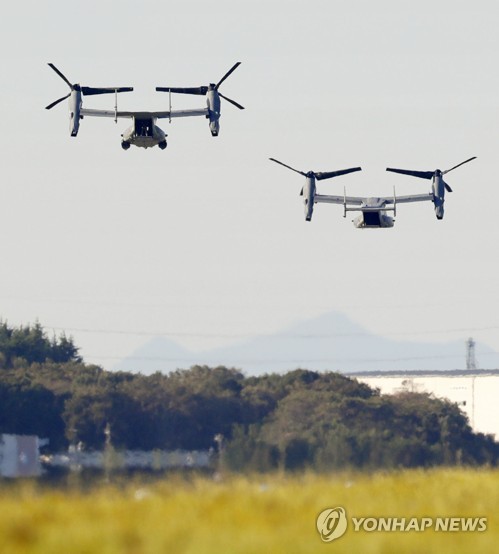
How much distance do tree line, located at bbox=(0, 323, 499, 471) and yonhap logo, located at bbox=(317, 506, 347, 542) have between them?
2843cm

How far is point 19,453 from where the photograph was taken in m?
87.4

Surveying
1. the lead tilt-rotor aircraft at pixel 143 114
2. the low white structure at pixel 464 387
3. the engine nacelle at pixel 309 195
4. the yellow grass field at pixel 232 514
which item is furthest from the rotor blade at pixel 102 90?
the low white structure at pixel 464 387

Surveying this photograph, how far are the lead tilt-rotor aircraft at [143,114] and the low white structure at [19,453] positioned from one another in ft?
54.1

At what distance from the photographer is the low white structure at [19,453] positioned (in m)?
76.0

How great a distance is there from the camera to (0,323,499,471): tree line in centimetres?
7569

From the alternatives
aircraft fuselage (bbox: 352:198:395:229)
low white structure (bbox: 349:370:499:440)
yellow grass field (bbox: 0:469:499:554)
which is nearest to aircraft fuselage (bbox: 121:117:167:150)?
aircraft fuselage (bbox: 352:198:395:229)

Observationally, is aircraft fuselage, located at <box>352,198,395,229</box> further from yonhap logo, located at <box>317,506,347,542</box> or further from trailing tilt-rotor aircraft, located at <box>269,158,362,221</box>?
yonhap logo, located at <box>317,506,347,542</box>

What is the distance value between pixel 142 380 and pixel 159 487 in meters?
73.2

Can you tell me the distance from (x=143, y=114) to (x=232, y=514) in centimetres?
4254

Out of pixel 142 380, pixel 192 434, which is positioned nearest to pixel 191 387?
pixel 142 380

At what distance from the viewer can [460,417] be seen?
114m

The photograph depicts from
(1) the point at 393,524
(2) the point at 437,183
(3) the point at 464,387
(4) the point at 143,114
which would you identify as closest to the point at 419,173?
(2) the point at 437,183

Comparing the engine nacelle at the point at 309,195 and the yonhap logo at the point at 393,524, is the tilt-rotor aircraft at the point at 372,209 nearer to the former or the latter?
the engine nacelle at the point at 309,195

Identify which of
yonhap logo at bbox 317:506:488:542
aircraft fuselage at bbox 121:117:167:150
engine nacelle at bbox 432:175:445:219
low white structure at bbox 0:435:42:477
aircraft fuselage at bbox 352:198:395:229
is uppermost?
aircraft fuselage at bbox 121:117:167:150
